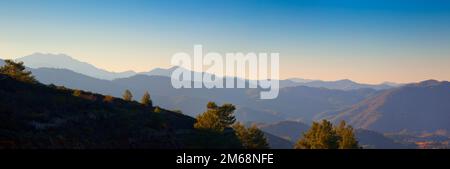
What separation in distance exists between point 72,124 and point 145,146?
29.5ft

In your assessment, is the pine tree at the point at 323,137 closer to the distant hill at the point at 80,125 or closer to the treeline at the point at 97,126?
the treeline at the point at 97,126

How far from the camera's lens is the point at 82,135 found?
142 feet

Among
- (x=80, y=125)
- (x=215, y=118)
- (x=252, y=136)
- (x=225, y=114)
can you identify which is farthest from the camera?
(x=252, y=136)

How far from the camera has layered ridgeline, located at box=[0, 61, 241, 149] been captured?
39.2m

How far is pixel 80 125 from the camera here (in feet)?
155

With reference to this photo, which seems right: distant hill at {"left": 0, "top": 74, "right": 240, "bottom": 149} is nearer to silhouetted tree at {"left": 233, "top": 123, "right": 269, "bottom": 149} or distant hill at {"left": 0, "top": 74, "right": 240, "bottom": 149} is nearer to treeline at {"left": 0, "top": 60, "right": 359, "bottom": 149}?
treeline at {"left": 0, "top": 60, "right": 359, "bottom": 149}

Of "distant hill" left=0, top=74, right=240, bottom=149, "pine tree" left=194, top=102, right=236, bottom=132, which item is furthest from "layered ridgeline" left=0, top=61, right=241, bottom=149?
"pine tree" left=194, top=102, right=236, bottom=132

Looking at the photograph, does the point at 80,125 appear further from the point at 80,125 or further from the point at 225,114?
the point at 225,114

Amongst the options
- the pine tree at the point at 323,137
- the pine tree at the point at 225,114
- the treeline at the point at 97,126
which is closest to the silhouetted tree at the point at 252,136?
the treeline at the point at 97,126

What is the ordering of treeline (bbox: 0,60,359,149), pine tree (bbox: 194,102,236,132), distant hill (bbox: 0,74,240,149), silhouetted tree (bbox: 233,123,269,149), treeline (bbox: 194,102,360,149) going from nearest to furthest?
distant hill (bbox: 0,74,240,149)
treeline (bbox: 0,60,359,149)
pine tree (bbox: 194,102,236,132)
treeline (bbox: 194,102,360,149)
silhouetted tree (bbox: 233,123,269,149)

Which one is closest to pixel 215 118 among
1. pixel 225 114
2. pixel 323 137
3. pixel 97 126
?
pixel 225 114

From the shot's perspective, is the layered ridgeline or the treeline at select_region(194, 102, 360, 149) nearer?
the layered ridgeline
